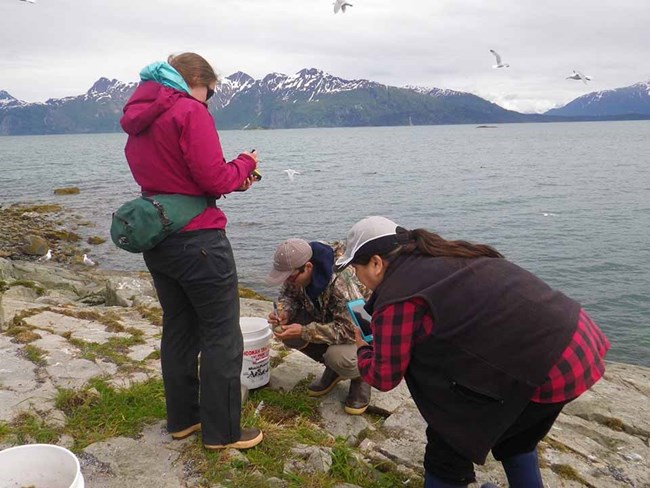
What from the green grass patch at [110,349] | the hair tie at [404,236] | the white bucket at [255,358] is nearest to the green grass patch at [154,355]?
the green grass patch at [110,349]

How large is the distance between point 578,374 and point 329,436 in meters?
2.43

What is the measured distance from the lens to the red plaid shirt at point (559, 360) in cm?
Answer: 302

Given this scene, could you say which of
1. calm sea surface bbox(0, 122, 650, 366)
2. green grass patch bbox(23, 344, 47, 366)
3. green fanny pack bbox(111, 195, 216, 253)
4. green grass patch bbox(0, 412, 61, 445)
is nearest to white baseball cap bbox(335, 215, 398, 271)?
green fanny pack bbox(111, 195, 216, 253)

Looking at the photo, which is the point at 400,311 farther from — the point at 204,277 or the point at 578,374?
the point at 204,277

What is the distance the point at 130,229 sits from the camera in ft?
11.9

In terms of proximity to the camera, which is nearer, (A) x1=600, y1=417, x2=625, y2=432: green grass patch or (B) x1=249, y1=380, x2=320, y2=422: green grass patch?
(B) x1=249, y1=380, x2=320, y2=422: green grass patch

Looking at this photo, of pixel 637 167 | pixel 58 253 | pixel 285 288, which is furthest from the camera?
pixel 637 167

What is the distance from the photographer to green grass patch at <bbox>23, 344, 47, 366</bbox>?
19.3ft

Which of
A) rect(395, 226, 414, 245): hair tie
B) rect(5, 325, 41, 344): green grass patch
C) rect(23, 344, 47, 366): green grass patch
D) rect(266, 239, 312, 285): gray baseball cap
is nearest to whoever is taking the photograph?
rect(395, 226, 414, 245): hair tie

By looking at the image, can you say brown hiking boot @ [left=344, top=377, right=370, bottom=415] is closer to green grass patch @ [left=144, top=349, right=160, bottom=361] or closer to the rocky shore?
the rocky shore

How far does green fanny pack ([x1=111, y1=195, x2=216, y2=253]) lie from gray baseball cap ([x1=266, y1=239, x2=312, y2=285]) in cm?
116

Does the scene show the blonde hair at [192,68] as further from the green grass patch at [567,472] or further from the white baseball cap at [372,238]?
the green grass patch at [567,472]

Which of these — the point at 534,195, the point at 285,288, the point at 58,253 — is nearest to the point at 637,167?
the point at 534,195

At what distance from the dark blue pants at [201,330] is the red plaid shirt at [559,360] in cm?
130
